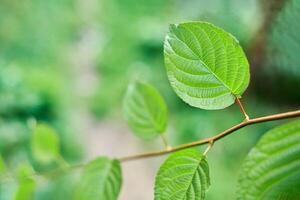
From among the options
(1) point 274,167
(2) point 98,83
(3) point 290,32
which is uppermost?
(2) point 98,83

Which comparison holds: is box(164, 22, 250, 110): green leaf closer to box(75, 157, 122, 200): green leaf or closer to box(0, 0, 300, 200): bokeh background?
box(75, 157, 122, 200): green leaf

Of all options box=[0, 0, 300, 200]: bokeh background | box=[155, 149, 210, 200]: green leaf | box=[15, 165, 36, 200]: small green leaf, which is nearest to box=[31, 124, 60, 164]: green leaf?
box=[15, 165, 36, 200]: small green leaf

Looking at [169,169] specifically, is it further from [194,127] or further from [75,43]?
[75,43]

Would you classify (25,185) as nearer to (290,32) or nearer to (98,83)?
(290,32)

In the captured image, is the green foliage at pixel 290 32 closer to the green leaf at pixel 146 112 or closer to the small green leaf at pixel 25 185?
the green leaf at pixel 146 112

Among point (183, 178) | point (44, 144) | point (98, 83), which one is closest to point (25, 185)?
point (44, 144)

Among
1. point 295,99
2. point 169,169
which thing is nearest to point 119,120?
point 295,99
